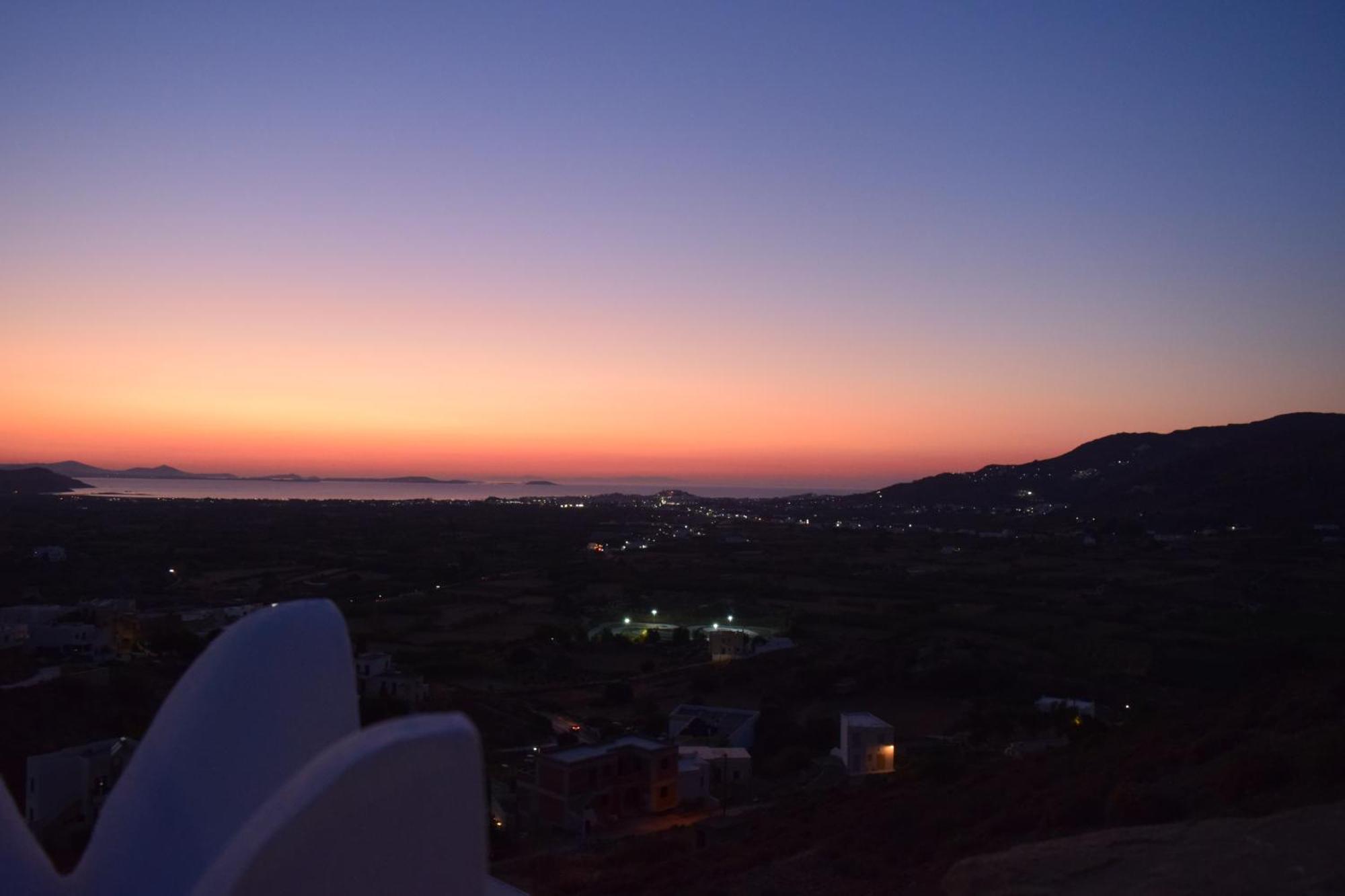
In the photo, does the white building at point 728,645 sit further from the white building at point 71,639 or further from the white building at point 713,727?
the white building at point 71,639

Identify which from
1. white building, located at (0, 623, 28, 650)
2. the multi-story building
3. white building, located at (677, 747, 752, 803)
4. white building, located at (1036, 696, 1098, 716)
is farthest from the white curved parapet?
white building, located at (0, 623, 28, 650)

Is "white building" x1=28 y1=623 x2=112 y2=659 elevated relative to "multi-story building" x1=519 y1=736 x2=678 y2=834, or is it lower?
elevated

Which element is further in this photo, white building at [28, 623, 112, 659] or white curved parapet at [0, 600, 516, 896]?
white building at [28, 623, 112, 659]

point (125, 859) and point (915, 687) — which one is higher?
point (125, 859)

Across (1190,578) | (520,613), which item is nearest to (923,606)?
(1190,578)

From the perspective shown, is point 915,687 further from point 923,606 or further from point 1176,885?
point 1176,885

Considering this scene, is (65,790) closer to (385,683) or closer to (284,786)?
(385,683)

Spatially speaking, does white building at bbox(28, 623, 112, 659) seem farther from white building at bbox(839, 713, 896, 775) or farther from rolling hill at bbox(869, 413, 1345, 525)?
rolling hill at bbox(869, 413, 1345, 525)
